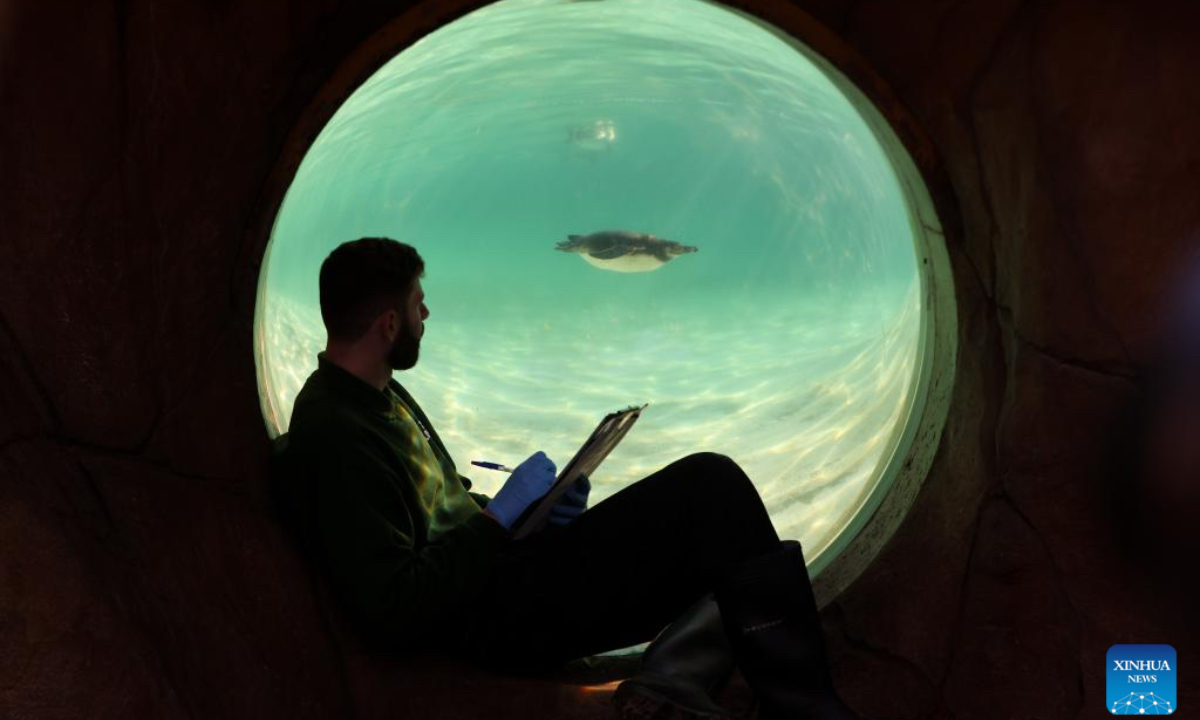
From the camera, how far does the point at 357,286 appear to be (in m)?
2.87

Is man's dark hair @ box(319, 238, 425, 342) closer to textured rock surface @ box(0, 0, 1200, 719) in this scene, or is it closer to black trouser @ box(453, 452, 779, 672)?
textured rock surface @ box(0, 0, 1200, 719)

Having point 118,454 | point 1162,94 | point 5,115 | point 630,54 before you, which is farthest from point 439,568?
point 630,54

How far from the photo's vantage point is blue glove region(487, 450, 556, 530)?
2.65 meters

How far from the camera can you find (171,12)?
2457mm

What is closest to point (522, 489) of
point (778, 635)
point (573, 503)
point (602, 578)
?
point (602, 578)

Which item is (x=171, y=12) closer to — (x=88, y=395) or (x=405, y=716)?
(x=88, y=395)

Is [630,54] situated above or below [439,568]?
above

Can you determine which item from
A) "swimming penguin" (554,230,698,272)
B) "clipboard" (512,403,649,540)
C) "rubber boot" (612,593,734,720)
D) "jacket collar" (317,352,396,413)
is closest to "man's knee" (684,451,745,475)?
"clipboard" (512,403,649,540)

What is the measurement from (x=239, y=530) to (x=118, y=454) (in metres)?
0.38

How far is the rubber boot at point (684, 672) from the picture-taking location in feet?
8.11

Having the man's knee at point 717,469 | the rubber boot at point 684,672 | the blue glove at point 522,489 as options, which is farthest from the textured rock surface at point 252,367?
the man's knee at point 717,469

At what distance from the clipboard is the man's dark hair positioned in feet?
2.19

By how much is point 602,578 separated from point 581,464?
1.02ft

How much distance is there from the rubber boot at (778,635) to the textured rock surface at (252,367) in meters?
0.51
